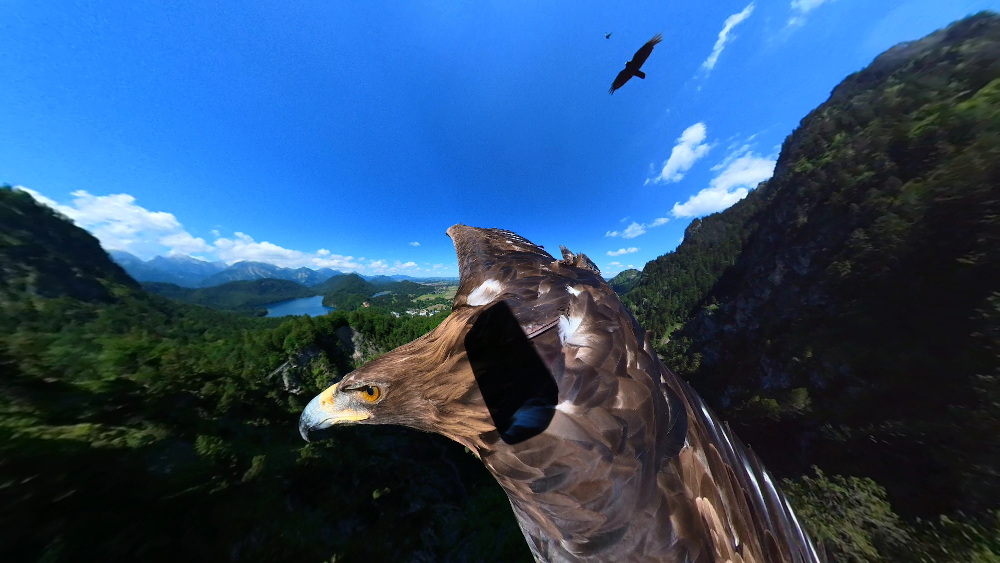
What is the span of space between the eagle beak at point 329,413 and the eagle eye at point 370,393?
142mm

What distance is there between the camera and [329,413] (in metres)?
2.32

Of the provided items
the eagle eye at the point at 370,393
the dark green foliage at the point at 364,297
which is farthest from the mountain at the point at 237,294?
the eagle eye at the point at 370,393

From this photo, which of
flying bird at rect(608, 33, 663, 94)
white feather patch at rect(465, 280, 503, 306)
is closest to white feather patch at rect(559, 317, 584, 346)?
white feather patch at rect(465, 280, 503, 306)

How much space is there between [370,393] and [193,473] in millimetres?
2013

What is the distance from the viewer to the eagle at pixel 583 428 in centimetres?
143

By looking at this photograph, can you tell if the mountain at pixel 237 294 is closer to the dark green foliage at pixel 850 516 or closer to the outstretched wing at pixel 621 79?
the outstretched wing at pixel 621 79

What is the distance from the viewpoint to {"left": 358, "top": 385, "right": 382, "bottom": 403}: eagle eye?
216 centimetres

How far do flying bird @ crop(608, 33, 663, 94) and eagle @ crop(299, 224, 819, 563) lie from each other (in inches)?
154

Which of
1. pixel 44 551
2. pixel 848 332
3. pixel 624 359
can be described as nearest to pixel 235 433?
pixel 44 551

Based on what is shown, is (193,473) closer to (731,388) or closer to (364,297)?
(731,388)

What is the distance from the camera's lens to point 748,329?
30.2 m

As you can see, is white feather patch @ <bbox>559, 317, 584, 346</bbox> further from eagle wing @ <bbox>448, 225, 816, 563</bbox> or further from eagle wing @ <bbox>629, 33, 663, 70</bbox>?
eagle wing @ <bbox>629, 33, 663, 70</bbox>

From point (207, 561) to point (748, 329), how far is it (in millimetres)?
40628

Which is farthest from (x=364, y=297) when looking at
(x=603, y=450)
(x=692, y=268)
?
(x=603, y=450)
